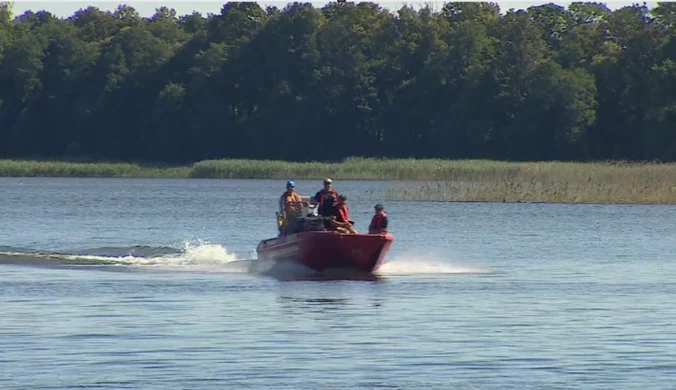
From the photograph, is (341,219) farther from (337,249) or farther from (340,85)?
(340,85)

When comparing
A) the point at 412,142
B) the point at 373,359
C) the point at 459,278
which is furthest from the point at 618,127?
the point at 373,359

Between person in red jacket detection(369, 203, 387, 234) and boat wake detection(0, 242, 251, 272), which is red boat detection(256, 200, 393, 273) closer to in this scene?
person in red jacket detection(369, 203, 387, 234)

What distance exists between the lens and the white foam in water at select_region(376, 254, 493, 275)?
94.8ft

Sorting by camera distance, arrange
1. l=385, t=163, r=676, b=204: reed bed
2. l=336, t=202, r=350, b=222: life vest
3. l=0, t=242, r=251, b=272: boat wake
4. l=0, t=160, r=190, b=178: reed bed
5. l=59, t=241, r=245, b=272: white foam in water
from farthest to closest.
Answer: l=0, t=160, r=190, b=178: reed bed, l=385, t=163, r=676, b=204: reed bed, l=59, t=241, r=245, b=272: white foam in water, l=0, t=242, r=251, b=272: boat wake, l=336, t=202, r=350, b=222: life vest

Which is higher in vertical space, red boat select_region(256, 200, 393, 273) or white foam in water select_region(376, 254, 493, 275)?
red boat select_region(256, 200, 393, 273)

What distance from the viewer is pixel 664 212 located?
48750mm

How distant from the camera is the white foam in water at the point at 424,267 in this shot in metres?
A: 28.9

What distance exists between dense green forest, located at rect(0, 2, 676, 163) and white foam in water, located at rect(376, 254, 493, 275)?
52.0 meters

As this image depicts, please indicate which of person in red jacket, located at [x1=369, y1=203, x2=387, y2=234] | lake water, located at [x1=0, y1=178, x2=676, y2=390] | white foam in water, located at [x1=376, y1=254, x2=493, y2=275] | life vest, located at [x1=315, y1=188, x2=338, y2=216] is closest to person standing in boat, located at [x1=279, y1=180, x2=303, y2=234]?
life vest, located at [x1=315, y1=188, x2=338, y2=216]

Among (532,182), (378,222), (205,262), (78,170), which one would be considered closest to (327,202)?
(378,222)

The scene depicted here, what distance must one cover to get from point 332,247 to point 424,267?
378 centimetres

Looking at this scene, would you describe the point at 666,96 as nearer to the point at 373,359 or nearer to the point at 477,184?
the point at 477,184

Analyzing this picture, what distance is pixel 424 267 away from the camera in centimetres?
2989

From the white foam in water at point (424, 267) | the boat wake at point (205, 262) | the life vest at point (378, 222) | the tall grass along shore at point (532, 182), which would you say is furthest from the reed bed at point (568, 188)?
the life vest at point (378, 222)
